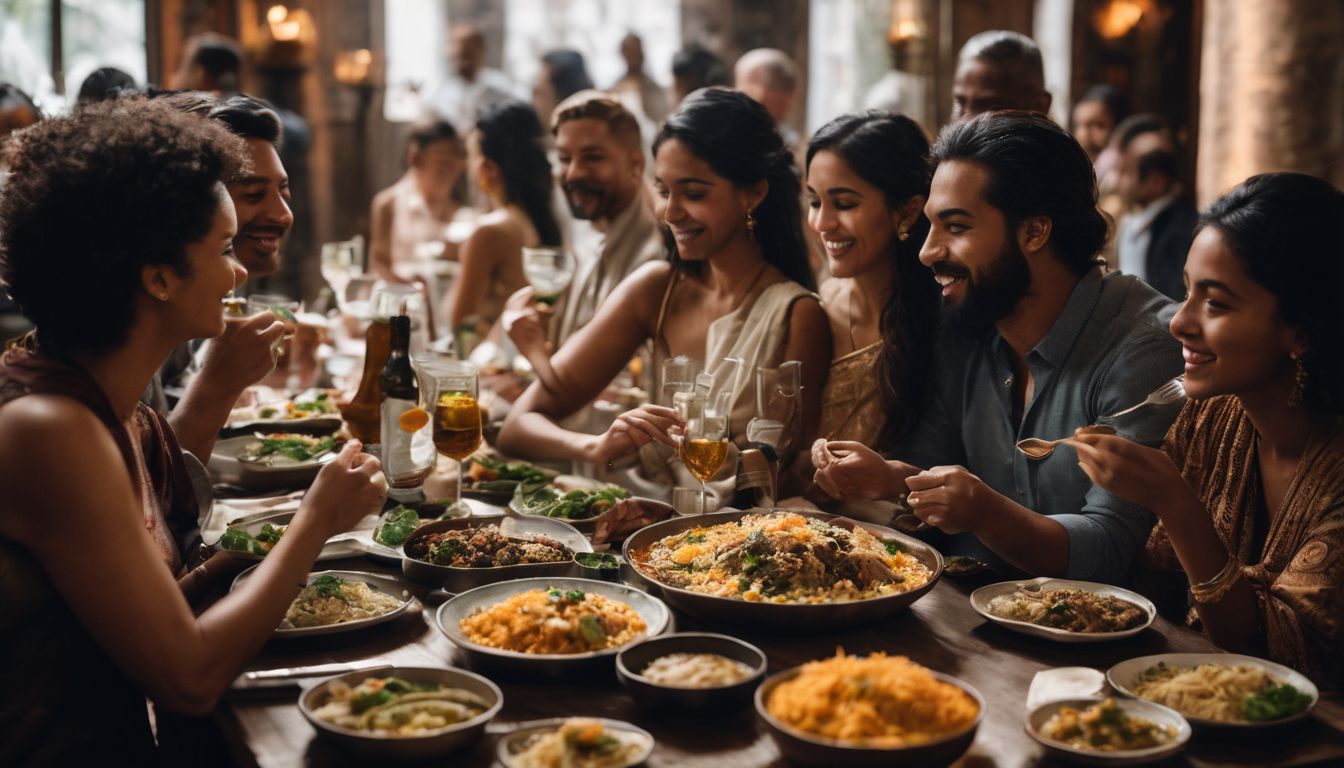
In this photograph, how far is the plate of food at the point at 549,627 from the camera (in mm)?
1845

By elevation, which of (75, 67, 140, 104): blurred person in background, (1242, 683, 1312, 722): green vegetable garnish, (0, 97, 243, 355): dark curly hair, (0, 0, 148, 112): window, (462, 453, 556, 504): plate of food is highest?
(0, 0, 148, 112): window

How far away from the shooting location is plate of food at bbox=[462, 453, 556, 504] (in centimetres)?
305

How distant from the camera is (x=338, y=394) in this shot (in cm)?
407

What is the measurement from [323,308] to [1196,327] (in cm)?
339

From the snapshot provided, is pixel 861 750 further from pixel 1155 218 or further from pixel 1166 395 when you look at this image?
pixel 1155 218

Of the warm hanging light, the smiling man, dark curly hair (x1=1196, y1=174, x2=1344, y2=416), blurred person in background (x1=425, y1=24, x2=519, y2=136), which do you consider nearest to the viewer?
dark curly hair (x1=1196, y1=174, x2=1344, y2=416)

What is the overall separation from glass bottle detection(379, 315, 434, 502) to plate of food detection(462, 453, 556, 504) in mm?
218

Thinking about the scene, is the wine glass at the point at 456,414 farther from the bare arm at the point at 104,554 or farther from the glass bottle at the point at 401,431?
the bare arm at the point at 104,554

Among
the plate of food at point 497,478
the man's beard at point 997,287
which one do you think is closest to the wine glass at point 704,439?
the plate of food at point 497,478

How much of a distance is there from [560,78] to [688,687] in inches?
316

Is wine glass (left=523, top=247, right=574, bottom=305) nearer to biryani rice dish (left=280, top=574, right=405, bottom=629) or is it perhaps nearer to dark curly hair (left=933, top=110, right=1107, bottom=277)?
dark curly hair (left=933, top=110, right=1107, bottom=277)

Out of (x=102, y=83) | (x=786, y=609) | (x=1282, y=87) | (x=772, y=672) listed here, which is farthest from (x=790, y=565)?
(x=1282, y=87)

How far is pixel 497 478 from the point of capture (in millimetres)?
3168

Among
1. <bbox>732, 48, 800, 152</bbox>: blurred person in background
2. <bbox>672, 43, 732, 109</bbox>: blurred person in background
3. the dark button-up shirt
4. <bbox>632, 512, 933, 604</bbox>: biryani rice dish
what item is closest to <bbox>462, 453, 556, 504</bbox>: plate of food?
<bbox>632, 512, 933, 604</bbox>: biryani rice dish
